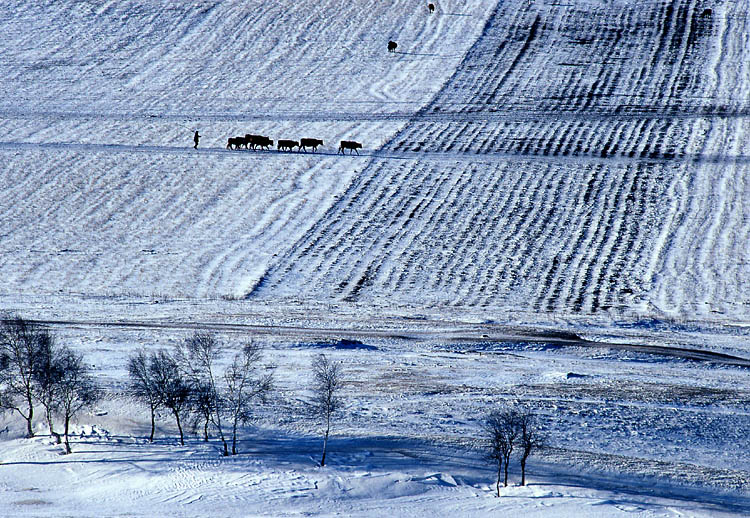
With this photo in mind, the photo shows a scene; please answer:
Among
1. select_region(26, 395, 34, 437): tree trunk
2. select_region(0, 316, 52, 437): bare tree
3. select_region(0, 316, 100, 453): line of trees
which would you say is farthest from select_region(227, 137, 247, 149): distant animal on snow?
select_region(26, 395, 34, 437): tree trunk

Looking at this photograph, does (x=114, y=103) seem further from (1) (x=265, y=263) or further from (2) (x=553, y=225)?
(2) (x=553, y=225)

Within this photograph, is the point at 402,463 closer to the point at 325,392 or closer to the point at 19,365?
the point at 325,392

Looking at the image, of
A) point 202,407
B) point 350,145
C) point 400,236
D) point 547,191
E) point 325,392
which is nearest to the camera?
point 202,407

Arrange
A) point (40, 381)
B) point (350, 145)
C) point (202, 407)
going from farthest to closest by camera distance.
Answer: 1. point (350, 145)
2. point (40, 381)
3. point (202, 407)

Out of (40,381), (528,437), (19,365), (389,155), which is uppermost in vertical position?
(389,155)

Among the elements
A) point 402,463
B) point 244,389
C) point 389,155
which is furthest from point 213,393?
point 389,155

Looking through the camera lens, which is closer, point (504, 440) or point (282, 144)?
point (504, 440)

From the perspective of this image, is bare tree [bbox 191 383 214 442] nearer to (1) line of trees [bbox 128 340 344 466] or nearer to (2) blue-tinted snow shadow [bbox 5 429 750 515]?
(1) line of trees [bbox 128 340 344 466]
